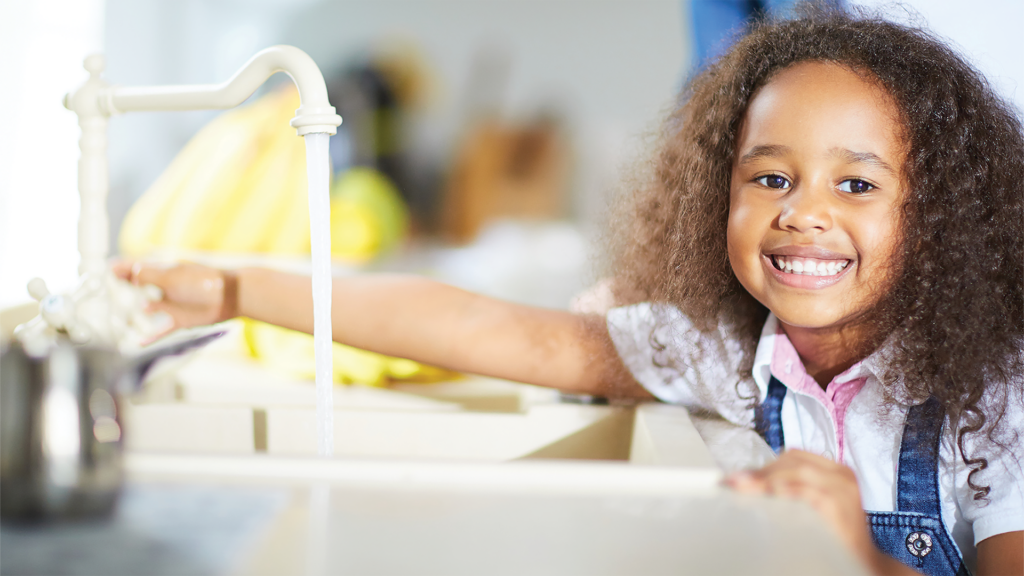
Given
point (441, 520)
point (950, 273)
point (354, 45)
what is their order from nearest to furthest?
point (441, 520), point (950, 273), point (354, 45)

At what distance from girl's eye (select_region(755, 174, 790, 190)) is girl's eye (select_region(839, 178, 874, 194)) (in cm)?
5

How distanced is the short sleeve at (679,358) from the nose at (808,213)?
0.54 ft

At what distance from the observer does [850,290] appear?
65 centimetres

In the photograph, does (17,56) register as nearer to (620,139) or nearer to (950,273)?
(620,139)

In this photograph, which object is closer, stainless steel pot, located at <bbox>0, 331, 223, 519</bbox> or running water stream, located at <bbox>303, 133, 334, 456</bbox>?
stainless steel pot, located at <bbox>0, 331, 223, 519</bbox>

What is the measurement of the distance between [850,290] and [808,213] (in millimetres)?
83

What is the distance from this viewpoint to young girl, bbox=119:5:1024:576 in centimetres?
62

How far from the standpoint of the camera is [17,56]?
1.57m

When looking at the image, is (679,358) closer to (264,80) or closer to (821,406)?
(821,406)

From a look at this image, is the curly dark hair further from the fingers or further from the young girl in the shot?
the fingers

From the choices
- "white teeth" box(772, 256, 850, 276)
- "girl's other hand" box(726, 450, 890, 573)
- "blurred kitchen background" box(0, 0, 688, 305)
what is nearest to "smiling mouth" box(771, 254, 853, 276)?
"white teeth" box(772, 256, 850, 276)

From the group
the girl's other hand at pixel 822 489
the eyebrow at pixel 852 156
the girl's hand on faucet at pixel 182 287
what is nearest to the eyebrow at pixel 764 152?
the eyebrow at pixel 852 156

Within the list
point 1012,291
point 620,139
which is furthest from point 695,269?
point 620,139

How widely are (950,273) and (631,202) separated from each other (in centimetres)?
34
